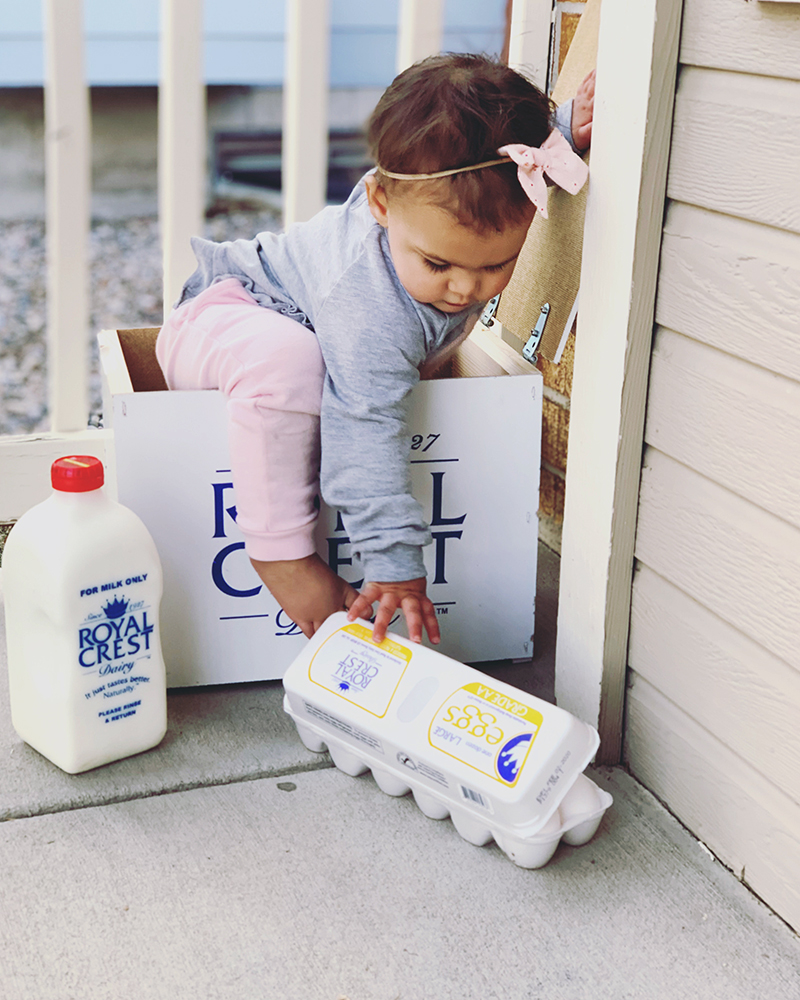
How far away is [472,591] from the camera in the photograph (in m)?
1.28

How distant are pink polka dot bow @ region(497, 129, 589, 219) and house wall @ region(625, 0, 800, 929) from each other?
0.12 metres

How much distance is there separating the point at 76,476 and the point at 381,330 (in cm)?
33

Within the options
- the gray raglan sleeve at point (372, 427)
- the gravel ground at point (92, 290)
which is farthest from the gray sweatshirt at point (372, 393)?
the gravel ground at point (92, 290)

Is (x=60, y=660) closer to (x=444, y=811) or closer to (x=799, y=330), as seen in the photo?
(x=444, y=811)

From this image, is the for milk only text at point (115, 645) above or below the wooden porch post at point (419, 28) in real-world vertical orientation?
below

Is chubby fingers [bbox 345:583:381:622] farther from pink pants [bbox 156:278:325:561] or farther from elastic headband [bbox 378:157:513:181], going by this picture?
elastic headband [bbox 378:157:513:181]

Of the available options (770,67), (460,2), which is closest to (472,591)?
(770,67)

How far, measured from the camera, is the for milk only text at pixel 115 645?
1.05 m

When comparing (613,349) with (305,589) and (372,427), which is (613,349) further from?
(305,589)

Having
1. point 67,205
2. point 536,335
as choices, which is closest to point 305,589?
point 536,335

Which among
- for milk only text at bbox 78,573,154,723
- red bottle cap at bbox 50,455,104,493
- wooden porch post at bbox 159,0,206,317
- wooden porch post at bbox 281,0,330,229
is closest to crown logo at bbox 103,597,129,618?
for milk only text at bbox 78,573,154,723

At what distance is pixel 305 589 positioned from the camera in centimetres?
117

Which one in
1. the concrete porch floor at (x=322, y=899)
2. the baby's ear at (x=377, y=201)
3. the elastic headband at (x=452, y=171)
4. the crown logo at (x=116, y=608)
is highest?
the elastic headband at (x=452, y=171)

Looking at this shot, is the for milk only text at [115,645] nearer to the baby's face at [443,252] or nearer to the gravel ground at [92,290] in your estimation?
the baby's face at [443,252]
